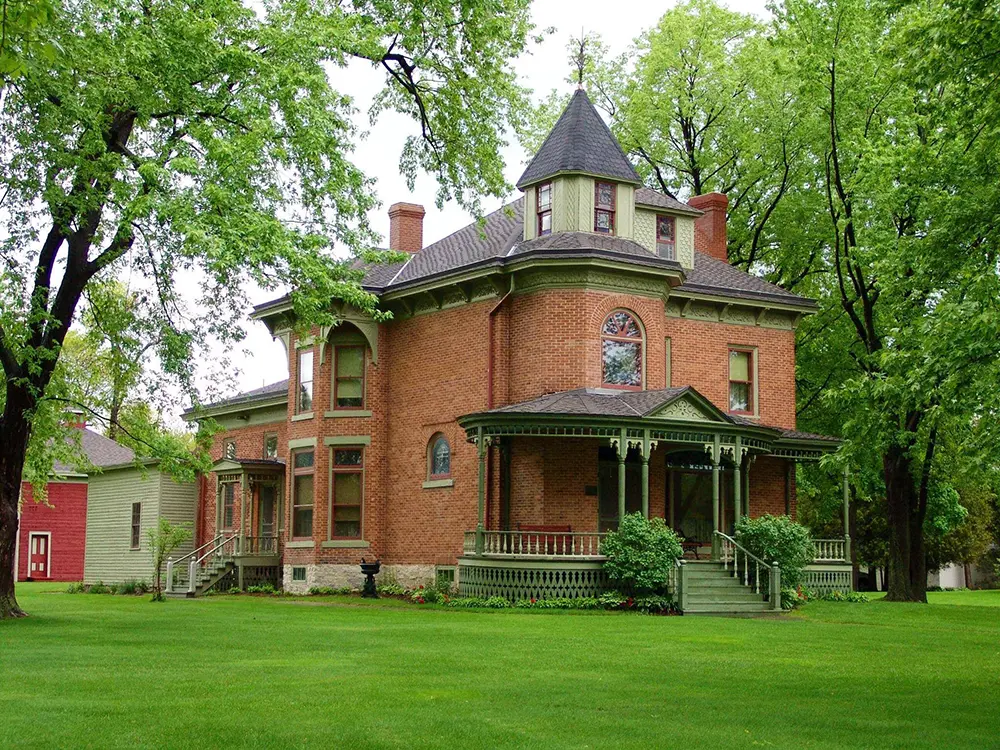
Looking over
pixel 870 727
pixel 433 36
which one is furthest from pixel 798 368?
pixel 870 727

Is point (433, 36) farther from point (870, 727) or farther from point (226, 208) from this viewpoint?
point (870, 727)

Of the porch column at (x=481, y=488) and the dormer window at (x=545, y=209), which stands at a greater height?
the dormer window at (x=545, y=209)

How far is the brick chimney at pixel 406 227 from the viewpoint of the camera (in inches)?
1373

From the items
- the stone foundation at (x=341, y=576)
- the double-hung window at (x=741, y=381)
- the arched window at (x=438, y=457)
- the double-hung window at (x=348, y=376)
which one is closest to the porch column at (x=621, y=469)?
the arched window at (x=438, y=457)

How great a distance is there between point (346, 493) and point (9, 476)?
37.6 ft

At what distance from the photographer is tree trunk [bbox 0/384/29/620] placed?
21.4 m

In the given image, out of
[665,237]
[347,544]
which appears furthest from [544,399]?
[347,544]

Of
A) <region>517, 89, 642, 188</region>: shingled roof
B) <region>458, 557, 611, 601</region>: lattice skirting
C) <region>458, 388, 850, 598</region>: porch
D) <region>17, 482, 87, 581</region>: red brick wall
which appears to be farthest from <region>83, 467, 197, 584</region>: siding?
<region>517, 89, 642, 188</region>: shingled roof

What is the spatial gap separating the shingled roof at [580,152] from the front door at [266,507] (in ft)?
41.0

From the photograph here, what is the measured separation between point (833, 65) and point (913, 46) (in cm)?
1639

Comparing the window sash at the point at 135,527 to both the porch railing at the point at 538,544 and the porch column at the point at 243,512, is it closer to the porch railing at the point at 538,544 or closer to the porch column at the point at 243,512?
the porch column at the point at 243,512

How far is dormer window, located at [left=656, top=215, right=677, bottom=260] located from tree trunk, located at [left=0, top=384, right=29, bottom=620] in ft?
52.3

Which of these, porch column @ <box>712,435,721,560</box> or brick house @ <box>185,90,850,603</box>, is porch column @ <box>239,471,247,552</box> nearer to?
brick house @ <box>185,90,850,603</box>

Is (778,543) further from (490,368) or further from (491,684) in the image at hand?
(491,684)
